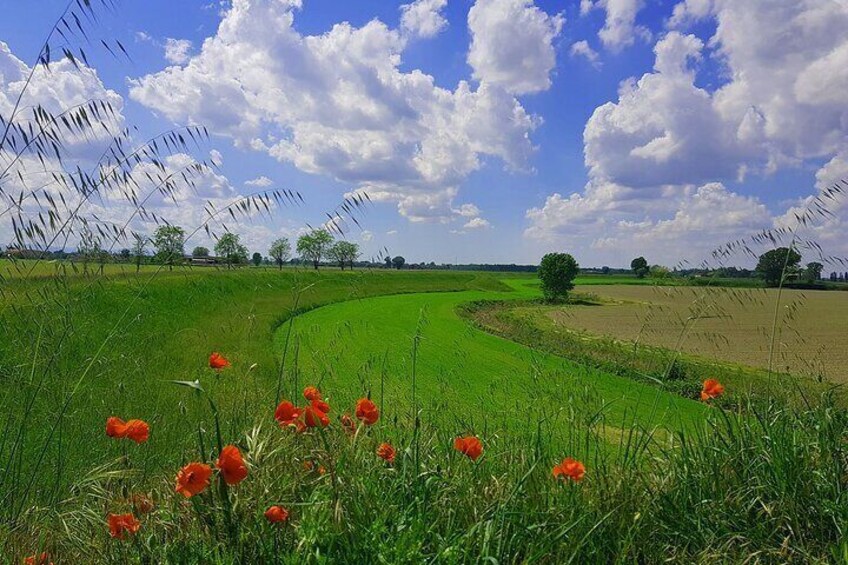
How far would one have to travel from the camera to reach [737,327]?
2206 cm

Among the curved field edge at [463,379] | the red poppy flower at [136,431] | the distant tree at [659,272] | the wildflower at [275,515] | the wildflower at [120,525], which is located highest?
the distant tree at [659,272]

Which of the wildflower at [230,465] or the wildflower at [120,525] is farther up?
the wildflower at [230,465]

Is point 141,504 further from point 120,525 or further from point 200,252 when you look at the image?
point 200,252

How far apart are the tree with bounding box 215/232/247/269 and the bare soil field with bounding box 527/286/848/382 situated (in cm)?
237

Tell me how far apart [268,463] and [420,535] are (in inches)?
28.6

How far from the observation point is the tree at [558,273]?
127 ft

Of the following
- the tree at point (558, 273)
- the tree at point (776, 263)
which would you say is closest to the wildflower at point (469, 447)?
the tree at point (776, 263)

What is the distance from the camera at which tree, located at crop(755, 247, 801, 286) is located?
3465 millimetres

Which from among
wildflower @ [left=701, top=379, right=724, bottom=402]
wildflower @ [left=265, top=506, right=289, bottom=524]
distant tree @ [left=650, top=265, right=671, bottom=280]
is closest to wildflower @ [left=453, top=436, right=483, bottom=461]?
wildflower @ [left=265, top=506, right=289, bottom=524]

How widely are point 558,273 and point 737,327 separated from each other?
56.8ft

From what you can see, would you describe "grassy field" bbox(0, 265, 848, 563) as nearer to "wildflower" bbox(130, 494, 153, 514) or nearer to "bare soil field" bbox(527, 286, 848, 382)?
"wildflower" bbox(130, 494, 153, 514)

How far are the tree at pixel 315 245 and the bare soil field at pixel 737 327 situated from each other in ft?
6.07

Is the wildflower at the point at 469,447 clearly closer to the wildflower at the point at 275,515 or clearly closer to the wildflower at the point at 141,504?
the wildflower at the point at 275,515

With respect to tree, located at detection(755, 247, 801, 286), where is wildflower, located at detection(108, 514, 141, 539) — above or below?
below
